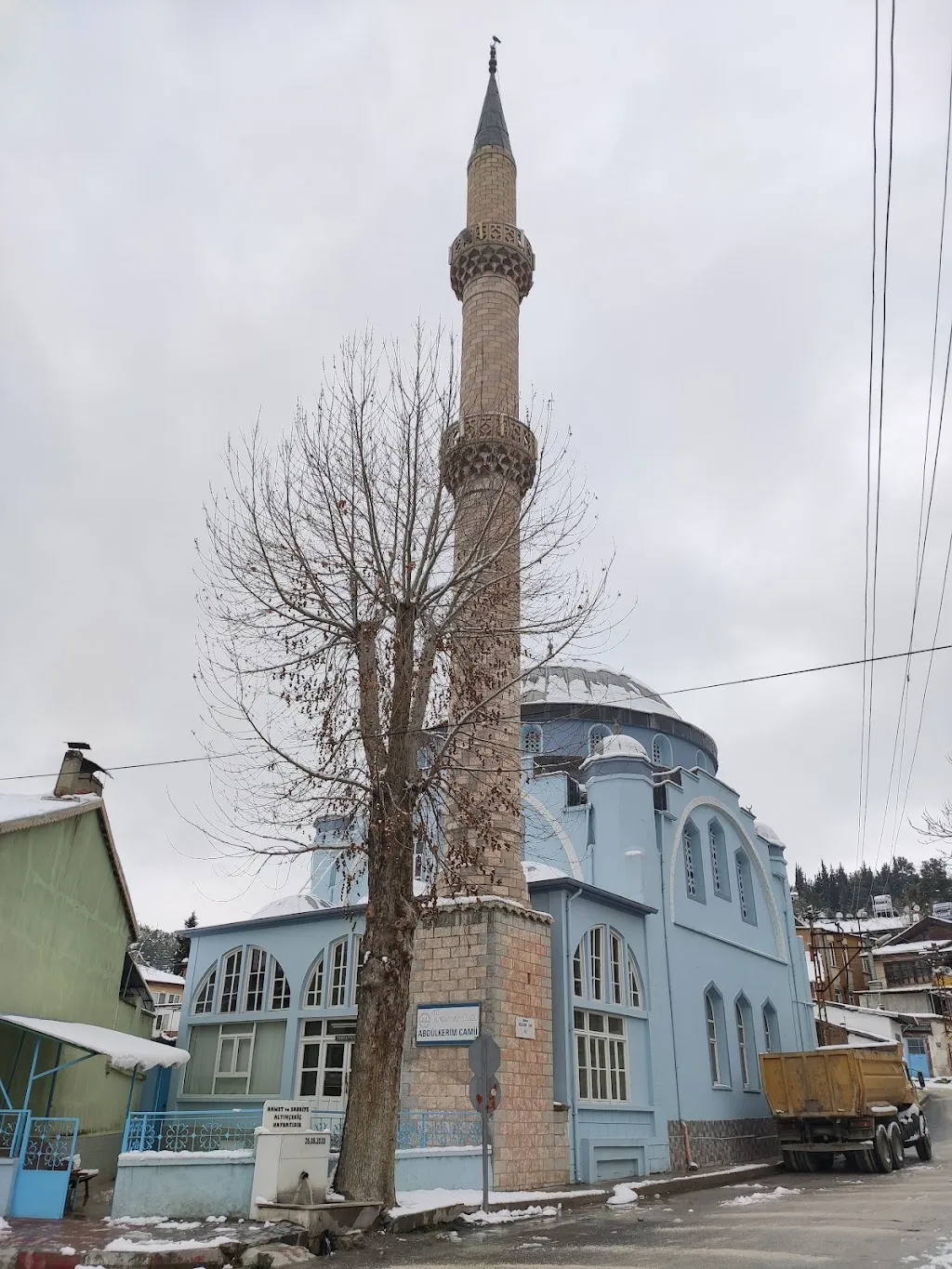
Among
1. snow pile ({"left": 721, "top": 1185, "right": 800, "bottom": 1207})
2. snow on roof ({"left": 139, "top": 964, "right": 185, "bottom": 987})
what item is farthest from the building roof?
snow on roof ({"left": 139, "top": 964, "right": 185, "bottom": 987})

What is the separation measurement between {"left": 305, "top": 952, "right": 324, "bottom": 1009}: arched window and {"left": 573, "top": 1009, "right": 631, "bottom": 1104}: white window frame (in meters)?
5.54

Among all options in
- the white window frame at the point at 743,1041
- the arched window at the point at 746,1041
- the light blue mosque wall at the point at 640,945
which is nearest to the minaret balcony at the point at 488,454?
the light blue mosque wall at the point at 640,945

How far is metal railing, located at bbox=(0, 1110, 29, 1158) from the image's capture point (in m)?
11.6

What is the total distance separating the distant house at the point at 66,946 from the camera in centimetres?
1483

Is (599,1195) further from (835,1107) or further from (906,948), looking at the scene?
(906,948)

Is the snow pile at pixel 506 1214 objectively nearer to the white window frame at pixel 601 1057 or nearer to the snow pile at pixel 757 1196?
the snow pile at pixel 757 1196

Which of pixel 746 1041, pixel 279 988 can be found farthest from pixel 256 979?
pixel 746 1041

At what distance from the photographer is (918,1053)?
168 feet

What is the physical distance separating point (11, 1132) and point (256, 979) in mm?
7720

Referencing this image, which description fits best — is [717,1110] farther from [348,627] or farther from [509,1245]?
[348,627]

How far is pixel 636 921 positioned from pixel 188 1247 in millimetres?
12630

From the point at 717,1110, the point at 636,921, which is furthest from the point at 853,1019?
the point at 636,921

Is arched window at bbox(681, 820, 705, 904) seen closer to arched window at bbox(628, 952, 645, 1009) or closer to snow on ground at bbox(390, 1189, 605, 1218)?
arched window at bbox(628, 952, 645, 1009)

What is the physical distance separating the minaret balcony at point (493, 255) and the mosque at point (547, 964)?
57 millimetres
